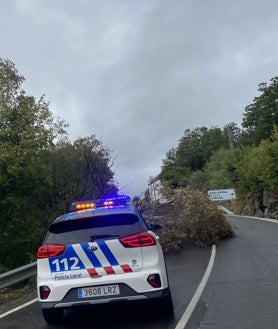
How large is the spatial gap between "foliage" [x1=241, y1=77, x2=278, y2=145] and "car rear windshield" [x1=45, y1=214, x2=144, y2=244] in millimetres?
50932

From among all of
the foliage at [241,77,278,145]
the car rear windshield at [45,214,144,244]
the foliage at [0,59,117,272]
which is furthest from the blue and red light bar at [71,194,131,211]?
the foliage at [241,77,278,145]

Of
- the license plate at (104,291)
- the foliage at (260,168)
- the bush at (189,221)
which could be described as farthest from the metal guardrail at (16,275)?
the foliage at (260,168)

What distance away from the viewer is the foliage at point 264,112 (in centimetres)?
5578

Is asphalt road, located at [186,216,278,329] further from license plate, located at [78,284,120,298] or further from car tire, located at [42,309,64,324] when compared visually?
car tire, located at [42,309,64,324]

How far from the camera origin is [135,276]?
596 centimetres

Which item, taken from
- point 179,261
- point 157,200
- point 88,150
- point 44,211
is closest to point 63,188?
point 44,211

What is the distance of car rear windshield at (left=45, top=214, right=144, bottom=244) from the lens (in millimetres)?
6164

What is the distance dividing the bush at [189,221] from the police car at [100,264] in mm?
8299

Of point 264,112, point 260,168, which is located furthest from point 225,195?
point 260,168

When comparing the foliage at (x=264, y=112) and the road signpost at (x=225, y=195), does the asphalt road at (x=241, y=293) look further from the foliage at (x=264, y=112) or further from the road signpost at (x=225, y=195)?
the foliage at (x=264, y=112)

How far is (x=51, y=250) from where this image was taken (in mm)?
6180

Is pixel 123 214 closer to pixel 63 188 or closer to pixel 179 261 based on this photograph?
pixel 179 261

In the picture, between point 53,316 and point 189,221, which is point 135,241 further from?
point 189,221

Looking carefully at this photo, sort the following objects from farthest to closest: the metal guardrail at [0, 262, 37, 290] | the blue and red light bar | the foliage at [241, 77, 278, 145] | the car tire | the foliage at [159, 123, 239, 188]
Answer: the foliage at [159, 123, 239, 188]
the foliage at [241, 77, 278, 145]
the metal guardrail at [0, 262, 37, 290]
the blue and red light bar
the car tire
